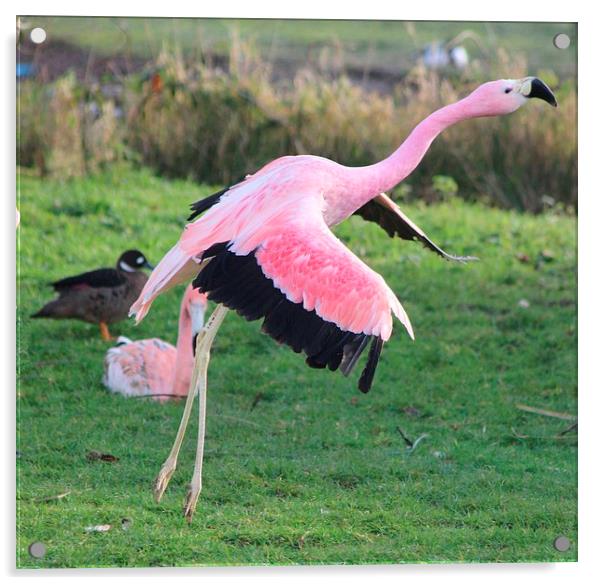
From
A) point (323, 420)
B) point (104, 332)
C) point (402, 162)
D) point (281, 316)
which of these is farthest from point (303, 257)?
point (104, 332)

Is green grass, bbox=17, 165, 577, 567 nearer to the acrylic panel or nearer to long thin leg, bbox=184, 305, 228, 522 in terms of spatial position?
the acrylic panel

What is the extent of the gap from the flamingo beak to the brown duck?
2.25 m

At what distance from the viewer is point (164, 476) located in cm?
468

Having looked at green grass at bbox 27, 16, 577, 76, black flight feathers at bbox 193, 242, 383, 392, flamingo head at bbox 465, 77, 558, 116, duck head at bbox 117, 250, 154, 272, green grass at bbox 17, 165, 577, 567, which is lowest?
green grass at bbox 17, 165, 577, 567

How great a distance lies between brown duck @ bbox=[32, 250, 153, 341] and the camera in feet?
20.0

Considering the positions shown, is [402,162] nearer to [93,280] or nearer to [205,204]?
[205,204]

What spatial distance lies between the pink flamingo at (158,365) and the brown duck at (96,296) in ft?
1.13

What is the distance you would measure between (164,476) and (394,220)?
4.08 ft

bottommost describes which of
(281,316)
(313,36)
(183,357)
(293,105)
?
(183,357)

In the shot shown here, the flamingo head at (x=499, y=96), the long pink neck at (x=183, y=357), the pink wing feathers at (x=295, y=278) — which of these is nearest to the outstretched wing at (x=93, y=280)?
the long pink neck at (x=183, y=357)

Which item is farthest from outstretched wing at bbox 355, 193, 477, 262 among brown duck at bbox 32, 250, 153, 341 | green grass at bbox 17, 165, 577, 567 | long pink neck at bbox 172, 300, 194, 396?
brown duck at bbox 32, 250, 153, 341

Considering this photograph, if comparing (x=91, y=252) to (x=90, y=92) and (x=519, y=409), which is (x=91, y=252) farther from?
(x=519, y=409)

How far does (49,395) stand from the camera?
570cm
